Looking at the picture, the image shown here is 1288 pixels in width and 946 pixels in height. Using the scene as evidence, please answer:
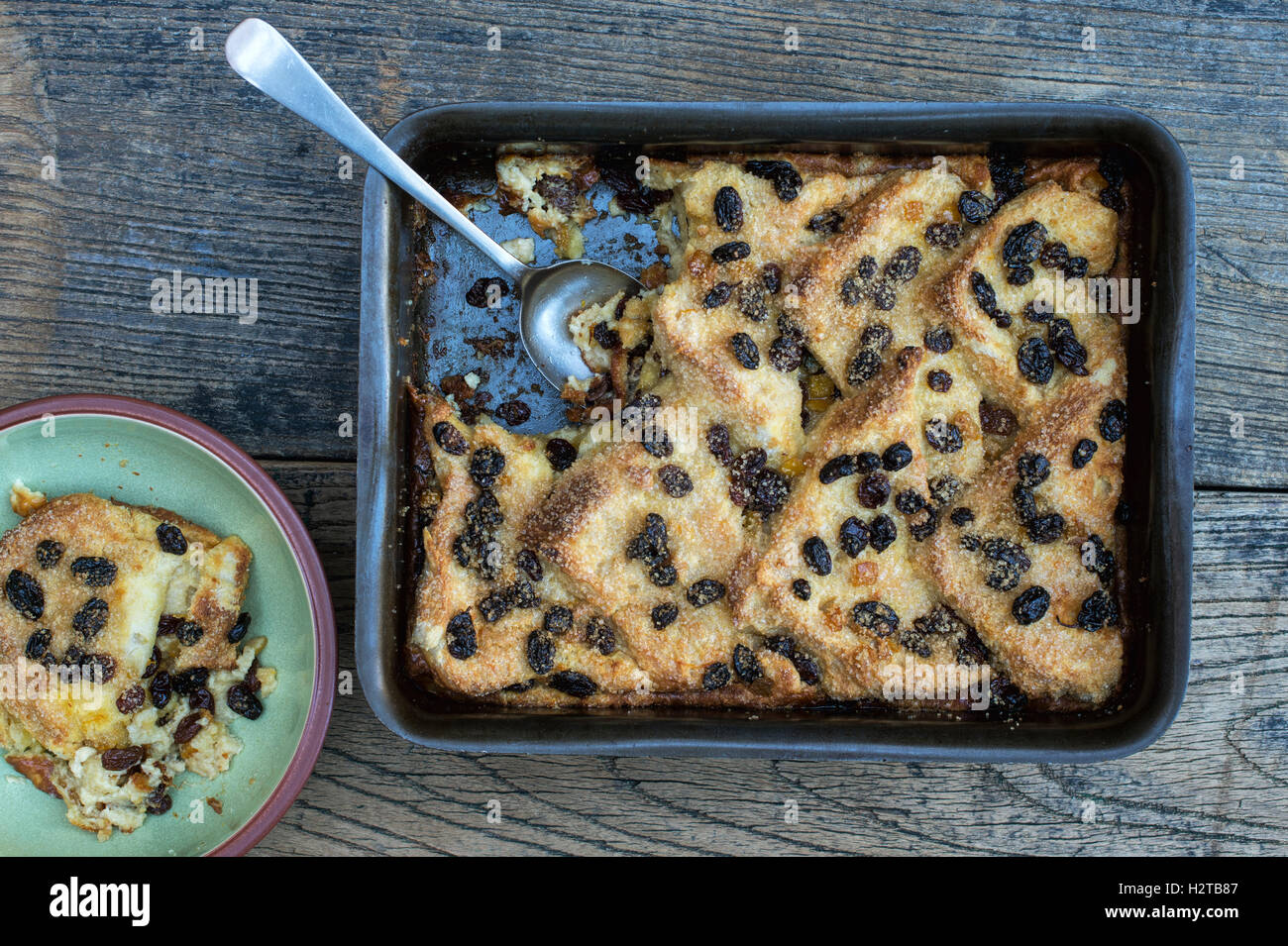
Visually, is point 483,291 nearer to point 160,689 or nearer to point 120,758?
point 160,689

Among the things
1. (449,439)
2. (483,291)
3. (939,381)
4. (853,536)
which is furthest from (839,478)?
(483,291)

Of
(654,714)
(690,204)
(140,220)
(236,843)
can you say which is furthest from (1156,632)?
(140,220)

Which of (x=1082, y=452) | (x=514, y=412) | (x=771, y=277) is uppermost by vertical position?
(x=771, y=277)

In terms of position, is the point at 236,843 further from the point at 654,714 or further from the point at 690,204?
the point at 690,204

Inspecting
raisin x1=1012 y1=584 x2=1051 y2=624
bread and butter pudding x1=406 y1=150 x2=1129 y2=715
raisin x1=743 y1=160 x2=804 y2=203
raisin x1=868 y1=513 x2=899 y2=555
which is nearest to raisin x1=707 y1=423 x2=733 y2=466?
bread and butter pudding x1=406 y1=150 x2=1129 y2=715

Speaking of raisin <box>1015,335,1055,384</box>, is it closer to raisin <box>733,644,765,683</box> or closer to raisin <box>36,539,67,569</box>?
raisin <box>733,644,765,683</box>

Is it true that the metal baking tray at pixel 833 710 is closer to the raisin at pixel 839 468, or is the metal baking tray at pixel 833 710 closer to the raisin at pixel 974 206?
the raisin at pixel 974 206

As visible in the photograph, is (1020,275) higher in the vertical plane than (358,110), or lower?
lower
